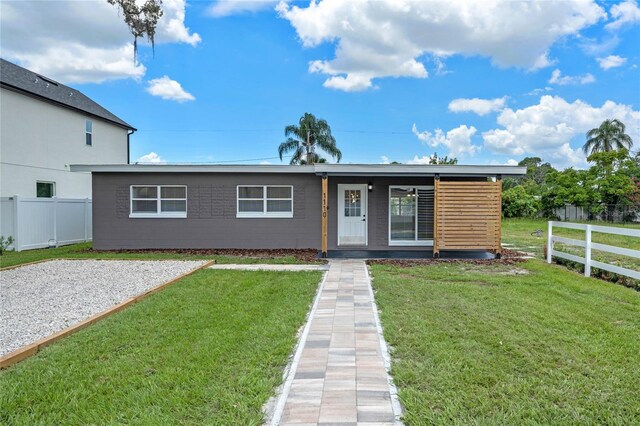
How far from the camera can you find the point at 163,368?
3201 mm

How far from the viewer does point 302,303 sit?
5332 millimetres

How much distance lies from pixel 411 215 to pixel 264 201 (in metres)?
4.61

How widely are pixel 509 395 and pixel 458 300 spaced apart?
2796 mm

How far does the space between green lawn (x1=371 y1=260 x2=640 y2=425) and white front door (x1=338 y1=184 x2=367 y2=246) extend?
5151 millimetres

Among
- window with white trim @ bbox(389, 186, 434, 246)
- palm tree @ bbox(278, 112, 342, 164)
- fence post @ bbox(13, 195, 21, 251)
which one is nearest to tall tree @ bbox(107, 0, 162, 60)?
fence post @ bbox(13, 195, 21, 251)

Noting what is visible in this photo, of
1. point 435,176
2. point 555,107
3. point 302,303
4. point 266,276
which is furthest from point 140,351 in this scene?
point 555,107

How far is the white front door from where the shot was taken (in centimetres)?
1164

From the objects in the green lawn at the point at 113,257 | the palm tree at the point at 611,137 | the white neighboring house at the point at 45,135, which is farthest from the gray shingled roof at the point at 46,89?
the palm tree at the point at 611,137

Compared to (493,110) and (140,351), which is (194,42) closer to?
(140,351)

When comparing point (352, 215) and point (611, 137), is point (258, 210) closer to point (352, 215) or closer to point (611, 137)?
point (352, 215)

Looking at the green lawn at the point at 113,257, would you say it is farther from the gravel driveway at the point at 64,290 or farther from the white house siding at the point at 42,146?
the white house siding at the point at 42,146

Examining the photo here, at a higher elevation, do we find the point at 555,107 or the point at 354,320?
the point at 555,107

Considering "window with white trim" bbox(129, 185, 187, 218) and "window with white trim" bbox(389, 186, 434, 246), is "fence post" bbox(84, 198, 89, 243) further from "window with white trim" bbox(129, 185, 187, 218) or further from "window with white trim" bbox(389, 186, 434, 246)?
"window with white trim" bbox(389, 186, 434, 246)


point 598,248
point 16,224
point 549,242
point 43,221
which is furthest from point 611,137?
point 16,224
